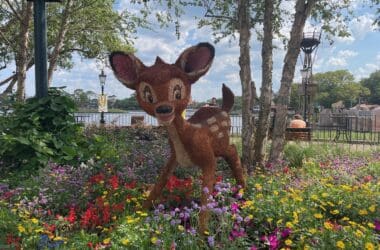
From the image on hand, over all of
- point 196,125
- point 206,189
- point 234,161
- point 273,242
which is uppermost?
point 196,125

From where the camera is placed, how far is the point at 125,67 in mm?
4340

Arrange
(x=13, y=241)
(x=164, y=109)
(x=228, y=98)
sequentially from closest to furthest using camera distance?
(x=13, y=241) → (x=164, y=109) → (x=228, y=98)

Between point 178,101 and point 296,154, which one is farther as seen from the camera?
point 296,154

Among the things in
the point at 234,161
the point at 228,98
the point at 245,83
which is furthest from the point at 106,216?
the point at 245,83

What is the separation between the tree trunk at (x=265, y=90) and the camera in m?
7.32

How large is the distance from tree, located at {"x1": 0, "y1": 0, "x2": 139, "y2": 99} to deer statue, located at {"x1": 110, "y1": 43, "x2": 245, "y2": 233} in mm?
13731

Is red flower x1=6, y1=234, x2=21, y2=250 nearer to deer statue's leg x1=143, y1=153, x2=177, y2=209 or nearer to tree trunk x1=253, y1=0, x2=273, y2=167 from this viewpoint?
deer statue's leg x1=143, y1=153, x2=177, y2=209

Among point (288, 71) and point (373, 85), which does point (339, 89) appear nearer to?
point (373, 85)

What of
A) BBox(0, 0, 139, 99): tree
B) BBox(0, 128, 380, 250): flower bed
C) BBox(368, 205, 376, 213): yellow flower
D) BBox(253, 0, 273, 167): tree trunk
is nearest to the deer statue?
BBox(0, 128, 380, 250): flower bed

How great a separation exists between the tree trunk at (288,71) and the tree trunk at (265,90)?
25 centimetres

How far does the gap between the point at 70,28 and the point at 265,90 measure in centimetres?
1546

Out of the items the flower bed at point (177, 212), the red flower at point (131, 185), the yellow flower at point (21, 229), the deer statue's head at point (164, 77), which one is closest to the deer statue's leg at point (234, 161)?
the flower bed at point (177, 212)

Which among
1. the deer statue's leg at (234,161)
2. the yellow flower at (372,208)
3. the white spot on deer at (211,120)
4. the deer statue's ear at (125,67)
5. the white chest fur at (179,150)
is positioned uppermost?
the deer statue's ear at (125,67)

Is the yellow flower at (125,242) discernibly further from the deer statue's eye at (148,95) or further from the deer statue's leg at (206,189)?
the deer statue's eye at (148,95)
